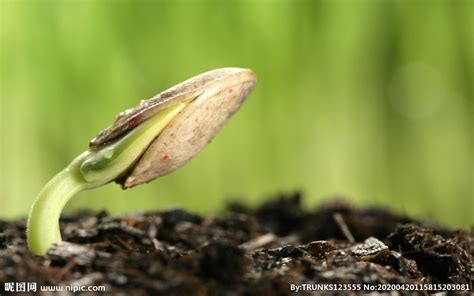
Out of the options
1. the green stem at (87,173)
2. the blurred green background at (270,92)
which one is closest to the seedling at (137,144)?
the green stem at (87,173)

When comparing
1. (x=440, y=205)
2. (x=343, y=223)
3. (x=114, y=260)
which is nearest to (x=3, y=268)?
(x=114, y=260)

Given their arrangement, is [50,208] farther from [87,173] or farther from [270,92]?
[270,92]

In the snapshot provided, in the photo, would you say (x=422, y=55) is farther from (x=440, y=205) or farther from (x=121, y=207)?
(x=121, y=207)

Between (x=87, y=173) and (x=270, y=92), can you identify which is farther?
(x=270, y=92)

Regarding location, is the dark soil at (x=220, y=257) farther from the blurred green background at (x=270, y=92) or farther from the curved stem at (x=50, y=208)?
the blurred green background at (x=270, y=92)

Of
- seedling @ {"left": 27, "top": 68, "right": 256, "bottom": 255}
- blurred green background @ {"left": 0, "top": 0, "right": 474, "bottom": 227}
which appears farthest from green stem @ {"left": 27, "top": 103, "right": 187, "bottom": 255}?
blurred green background @ {"left": 0, "top": 0, "right": 474, "bottom": 227}

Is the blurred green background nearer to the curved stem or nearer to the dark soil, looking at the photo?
the dark soil

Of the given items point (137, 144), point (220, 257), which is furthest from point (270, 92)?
point (220, 257)
